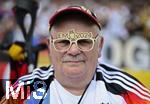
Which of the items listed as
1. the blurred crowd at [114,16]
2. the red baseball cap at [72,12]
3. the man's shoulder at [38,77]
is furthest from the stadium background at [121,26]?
the red baseball cap at [72,12]

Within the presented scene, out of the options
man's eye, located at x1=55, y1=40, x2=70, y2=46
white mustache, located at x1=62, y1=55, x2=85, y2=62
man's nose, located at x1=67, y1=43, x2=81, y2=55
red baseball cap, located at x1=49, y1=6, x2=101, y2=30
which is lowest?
white mustache, located at x1=62, y1=55, x2=85, y2=62

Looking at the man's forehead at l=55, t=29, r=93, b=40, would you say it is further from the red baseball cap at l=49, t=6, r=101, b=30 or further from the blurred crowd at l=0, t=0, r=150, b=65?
the blurred crowd at l=0, t=0, r=150, b=65

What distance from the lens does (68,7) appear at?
209 cm

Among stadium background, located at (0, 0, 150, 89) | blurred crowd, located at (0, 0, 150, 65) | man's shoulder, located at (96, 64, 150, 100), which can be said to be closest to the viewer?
man's shoulder, located at (96, 64, 150, 100)

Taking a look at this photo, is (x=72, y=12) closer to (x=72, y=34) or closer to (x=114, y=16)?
(x=72, y=34)

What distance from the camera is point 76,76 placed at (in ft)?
6.71

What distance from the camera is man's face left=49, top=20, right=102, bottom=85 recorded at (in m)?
2.03

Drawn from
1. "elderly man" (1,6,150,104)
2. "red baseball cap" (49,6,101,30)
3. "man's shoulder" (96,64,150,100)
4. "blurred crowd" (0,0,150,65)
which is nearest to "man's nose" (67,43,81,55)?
"elderly man" (1,6,150,104)

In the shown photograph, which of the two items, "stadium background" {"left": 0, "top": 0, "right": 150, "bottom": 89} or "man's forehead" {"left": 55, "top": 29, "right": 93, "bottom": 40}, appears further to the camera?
"stadium background" {"left": 0, "top": 0, "right": 150, "bottom": 89}

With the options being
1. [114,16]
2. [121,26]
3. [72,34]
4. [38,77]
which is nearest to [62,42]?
[72,34]

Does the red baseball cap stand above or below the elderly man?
above

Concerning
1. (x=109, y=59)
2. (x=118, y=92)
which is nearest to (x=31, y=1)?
(x=118, y=92)

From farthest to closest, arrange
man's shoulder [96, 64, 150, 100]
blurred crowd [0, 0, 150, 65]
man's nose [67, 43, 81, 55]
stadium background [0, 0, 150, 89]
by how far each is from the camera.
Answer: stadium background [0, 0, 150, 89] < blurred crowd [0, 0, 150, 65] < man's shoulder [96, 64, 150, 100] < man's nose [67, 43, 81, 55]

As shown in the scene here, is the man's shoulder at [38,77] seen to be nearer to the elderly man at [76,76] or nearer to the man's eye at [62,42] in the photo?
the elderly man at [76,76]
